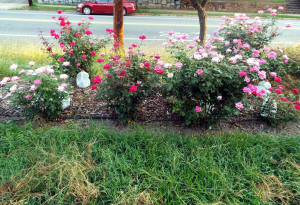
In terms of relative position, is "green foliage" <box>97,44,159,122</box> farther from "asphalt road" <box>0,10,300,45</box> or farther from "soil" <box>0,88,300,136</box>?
"asphalt road" <box>0,10,300,45</box>

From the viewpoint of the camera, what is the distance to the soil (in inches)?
128

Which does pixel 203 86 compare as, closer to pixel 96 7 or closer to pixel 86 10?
pixel 96 7

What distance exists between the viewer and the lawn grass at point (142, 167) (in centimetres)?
221

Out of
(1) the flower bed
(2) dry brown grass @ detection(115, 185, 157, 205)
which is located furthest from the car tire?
(2) dry brown grass @ detection(115, 185, 157, 205)

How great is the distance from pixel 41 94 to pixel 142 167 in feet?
5.42

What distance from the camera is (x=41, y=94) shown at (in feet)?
10.2

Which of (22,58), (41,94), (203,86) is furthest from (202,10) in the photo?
(22,58)

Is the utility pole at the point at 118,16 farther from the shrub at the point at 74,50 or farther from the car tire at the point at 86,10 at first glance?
the car tire at the point at 86,10

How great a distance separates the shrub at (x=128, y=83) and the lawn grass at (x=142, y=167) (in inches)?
14.5

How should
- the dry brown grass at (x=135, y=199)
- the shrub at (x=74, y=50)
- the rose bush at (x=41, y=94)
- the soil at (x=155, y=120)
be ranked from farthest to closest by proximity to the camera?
the shrub at (x=74, y=50)
the soil at (x=155, y=120)
the rose bush at (x=41, y=94)
the dry brown grass at (x=135, y=199)

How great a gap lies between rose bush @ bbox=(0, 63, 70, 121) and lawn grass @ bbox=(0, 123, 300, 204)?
0.27m

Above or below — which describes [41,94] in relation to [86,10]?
below

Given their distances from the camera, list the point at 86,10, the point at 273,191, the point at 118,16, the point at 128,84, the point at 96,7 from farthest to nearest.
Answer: the point at 86,10, the point at 96,7, the point at 118,16, the point at 128,84, the point at 273,191

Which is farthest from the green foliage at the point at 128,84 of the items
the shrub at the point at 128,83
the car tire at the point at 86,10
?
the car tire at the point at 86,10
